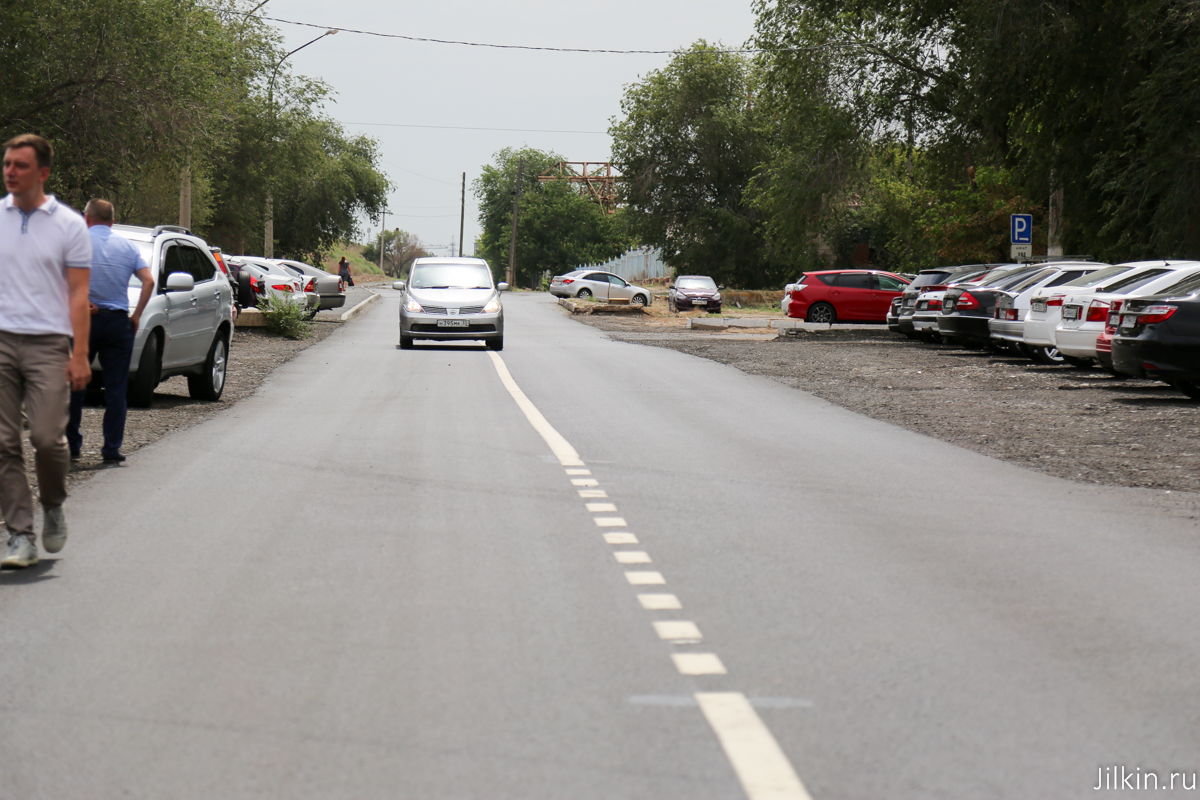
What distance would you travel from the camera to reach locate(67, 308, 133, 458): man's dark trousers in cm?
1003

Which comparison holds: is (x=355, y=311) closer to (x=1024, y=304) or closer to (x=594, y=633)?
(x=1024, y=304)

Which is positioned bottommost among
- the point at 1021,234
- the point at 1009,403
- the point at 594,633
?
the point at 594,633

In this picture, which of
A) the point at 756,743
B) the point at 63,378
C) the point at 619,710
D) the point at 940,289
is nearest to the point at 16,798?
the point at 619,710

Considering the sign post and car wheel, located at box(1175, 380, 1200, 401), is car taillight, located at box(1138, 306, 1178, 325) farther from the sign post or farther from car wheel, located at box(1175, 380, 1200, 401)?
the sign post

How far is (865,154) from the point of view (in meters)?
36.5

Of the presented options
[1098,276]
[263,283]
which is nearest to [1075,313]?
[1098,276]

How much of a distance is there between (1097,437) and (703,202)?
5949cm

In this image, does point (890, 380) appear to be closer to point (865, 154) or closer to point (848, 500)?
point (848, 500)

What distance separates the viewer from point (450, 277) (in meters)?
25.9

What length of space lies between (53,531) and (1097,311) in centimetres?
1589

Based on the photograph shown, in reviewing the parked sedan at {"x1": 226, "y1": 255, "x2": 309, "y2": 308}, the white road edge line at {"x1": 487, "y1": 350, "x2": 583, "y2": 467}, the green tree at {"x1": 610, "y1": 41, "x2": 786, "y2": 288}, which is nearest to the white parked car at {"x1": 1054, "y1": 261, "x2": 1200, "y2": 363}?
the white road edge line at {"x1": 487, "y1": 350, "x2": 583, "y2": 467}

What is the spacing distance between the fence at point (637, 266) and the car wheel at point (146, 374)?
80136 millimetres

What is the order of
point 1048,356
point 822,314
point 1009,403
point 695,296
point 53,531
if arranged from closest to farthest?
point 53,531 < point 1009,403 < point 1048,356 < point 822,314 < point 695,296

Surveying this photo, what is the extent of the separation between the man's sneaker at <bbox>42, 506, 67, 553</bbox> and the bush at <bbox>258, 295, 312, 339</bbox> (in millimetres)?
22854
